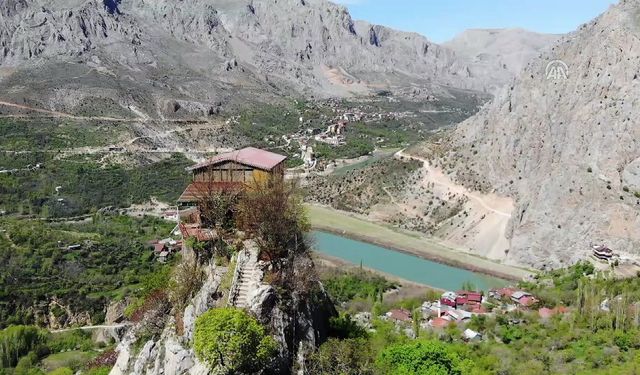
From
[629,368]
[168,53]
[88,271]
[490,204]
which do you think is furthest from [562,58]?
[168,53]

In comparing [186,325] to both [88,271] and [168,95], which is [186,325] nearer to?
[88,271]

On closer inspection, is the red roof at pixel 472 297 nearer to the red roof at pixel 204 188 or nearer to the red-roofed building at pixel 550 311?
the red-roofed building at pixel 550 311

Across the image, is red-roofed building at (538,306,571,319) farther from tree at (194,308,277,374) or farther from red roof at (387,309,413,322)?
tree at (194,308,277,374)

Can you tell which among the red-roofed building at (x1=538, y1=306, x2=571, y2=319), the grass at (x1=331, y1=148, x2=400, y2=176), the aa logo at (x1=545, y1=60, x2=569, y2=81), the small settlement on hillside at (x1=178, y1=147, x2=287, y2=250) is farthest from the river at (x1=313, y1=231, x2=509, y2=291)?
the small settlement on hillside at (x1=178, y1=147, x2=287, y2=250)

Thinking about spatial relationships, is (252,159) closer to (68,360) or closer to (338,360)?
(338,360)

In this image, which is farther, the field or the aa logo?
the aa logo

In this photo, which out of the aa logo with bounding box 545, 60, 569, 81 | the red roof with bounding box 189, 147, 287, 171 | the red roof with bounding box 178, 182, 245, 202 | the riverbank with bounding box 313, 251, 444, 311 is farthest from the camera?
the aa logo with bounding box 545, 60, 569, 81
